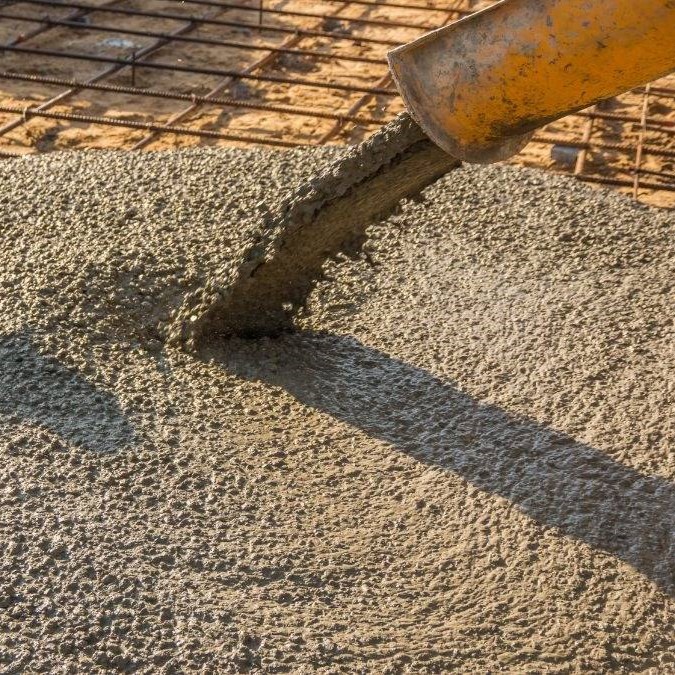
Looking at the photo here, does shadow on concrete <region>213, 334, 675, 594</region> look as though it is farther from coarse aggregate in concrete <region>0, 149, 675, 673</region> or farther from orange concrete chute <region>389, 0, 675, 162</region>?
orange concrete chute <region>389, 0, 675, 162</region>

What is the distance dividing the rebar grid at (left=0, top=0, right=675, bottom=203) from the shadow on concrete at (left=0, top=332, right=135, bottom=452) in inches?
80.4

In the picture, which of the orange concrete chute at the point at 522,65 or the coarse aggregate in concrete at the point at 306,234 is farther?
the coarse aggregate in concrete at the point at 306,234

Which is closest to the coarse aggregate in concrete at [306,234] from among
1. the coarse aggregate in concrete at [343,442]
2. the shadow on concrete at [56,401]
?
the coarse aggregate in concrete at [343,442]

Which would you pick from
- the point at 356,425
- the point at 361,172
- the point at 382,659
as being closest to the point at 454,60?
the point at 361,172

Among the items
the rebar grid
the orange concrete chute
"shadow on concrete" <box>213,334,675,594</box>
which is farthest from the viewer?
the rebar grid

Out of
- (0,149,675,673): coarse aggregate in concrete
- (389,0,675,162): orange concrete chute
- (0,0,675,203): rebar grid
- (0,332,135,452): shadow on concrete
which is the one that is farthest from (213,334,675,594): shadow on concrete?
(0,0,675,203): rebar grid

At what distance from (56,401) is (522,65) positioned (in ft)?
4.96

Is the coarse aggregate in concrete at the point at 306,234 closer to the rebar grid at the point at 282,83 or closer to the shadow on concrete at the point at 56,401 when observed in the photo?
the shadow on concrete at the point at 56,401

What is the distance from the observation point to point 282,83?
6.42 metres

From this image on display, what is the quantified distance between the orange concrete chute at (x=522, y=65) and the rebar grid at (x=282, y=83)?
223 centimetres

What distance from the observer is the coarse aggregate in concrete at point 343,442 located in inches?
86.0

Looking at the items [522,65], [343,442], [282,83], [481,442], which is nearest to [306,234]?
[343,442]

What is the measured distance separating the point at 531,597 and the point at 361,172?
134 cm

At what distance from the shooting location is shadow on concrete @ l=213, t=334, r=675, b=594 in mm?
2572
